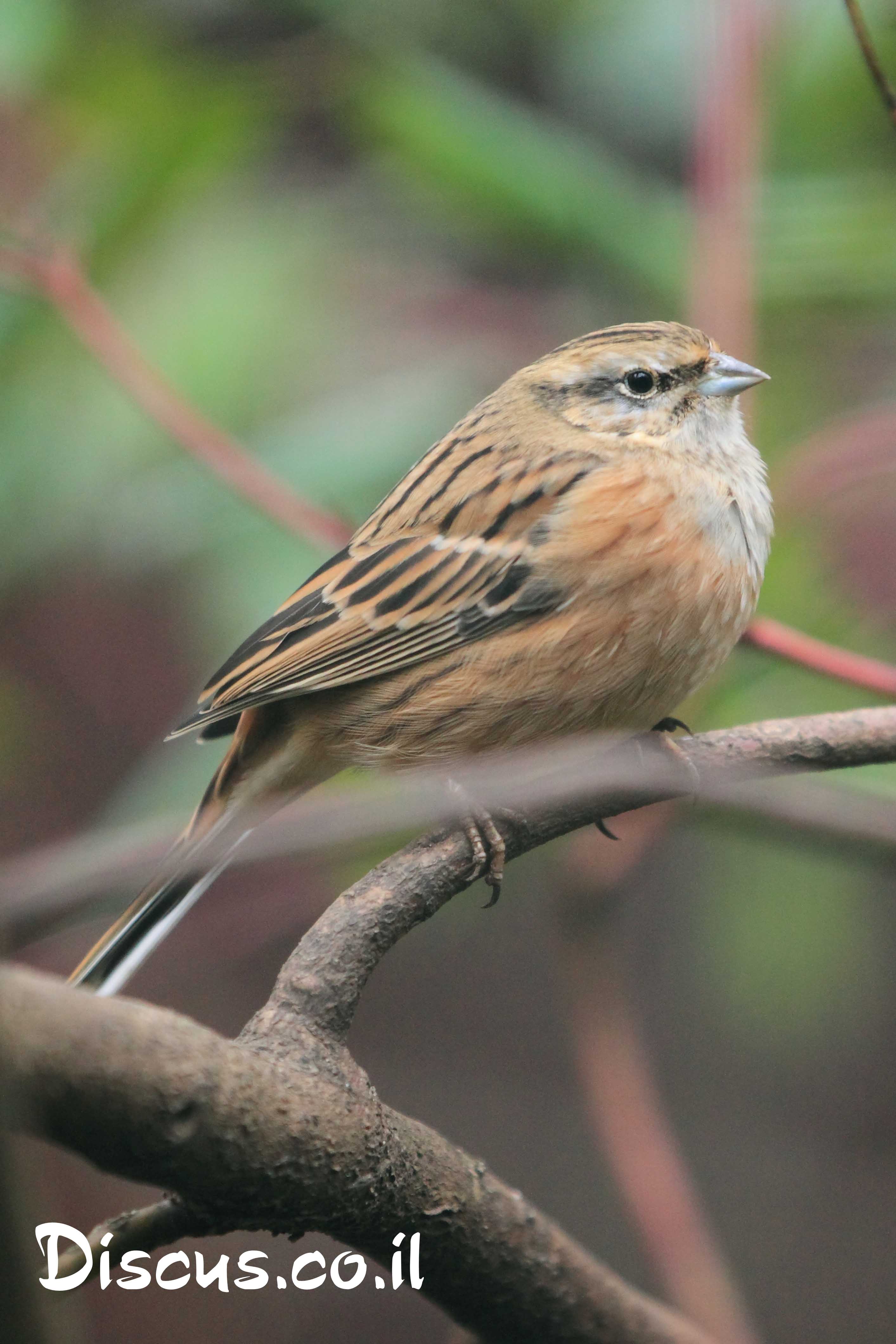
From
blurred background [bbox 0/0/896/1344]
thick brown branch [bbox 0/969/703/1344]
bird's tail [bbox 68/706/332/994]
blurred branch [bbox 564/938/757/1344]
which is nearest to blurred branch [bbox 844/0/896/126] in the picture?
blurred background [bbox 0/0/896/1344]

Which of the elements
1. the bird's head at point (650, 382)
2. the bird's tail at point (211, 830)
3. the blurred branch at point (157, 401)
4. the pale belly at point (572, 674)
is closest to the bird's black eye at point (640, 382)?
the bird's head at point (650, 382)

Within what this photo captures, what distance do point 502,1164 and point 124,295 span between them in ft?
10.6

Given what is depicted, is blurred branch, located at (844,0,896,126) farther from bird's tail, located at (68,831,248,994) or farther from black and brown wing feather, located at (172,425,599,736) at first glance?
bird's tail, located at (68,831,248,994)

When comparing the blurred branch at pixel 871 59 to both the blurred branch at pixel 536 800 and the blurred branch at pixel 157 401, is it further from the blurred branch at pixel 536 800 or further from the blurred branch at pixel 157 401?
the blurred branch at pixel 157 401

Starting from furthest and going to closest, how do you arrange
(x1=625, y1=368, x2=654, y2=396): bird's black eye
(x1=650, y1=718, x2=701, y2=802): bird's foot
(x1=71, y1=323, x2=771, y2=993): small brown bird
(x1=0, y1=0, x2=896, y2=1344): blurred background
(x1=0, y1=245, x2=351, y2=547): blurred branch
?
(x1=0, y1=0, x2=896, y2=1344): blurred background < (x1=625, y1=368, x2=654, y2=396): bird's black eye < (x1=0, y1=245, x2=351, y2=547): blurred branch < (x1=71, y1=323, x2=771, y2=993): small brown bird < (x1=650, y1=718, x2=701, y2=802): bird's foot

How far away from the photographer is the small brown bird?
2760 millimetres

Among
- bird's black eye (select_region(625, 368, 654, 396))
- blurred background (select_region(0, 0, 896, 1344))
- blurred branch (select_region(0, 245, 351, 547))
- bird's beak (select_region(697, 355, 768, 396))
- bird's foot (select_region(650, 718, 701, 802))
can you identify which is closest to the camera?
bird's foot (select_region(650, 718, 701, 802))

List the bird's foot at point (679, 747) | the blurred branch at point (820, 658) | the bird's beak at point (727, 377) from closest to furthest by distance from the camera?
the bird's foot at point (679, 747), the blurred branch at point (820, 658), the bird's beak at point (727, 377)

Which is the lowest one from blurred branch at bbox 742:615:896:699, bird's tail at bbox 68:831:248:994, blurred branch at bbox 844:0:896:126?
bird's tail at bbox 68:831:248:994

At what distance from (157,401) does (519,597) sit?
0.88 m

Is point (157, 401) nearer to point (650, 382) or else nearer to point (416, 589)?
point (416, 589)

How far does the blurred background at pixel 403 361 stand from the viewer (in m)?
3.35

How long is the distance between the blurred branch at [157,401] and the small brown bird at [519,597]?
212 mm

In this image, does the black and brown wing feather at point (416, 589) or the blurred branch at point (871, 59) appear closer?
the blurred branch at point (871, 59)
